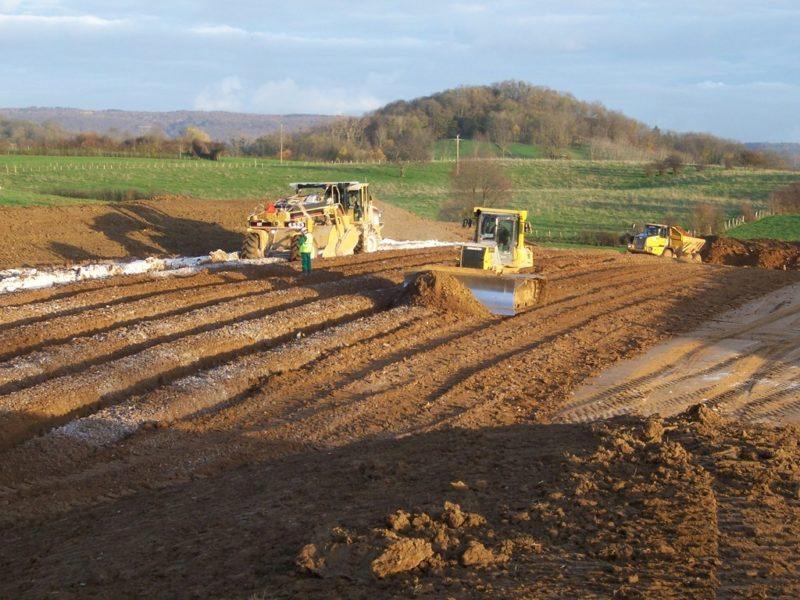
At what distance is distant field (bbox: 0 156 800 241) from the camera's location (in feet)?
186

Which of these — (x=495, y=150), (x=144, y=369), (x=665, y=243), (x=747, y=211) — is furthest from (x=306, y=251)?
(x=495, y=150)

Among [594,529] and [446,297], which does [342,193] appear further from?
[594,529]

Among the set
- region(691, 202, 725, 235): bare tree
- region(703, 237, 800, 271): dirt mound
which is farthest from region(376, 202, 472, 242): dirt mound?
region(691, 202, 725, 235): bare tree

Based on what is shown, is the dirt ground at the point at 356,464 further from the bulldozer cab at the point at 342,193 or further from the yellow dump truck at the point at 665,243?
the yellow dump truck at the point at 665,243

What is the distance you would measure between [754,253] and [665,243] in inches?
138

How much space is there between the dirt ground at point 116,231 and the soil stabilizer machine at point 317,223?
189 inches

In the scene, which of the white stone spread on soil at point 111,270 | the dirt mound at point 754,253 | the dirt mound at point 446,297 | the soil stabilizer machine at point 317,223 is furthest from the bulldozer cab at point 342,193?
the dirt mound at point 754,253

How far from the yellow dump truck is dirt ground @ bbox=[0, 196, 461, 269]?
14829 millimetres

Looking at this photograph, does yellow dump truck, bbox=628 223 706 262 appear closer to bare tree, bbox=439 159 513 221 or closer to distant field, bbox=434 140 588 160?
bare tree, bbox=439 159 513 221

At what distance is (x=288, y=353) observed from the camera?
14414 millimetres

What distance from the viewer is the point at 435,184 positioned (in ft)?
253

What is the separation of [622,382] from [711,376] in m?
1.56

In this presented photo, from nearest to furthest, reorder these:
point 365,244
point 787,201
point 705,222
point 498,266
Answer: point 498,266, point 365,244, point 705,222, point 787,201

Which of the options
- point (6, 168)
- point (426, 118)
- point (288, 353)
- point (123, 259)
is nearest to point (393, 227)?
point (123, 259)
